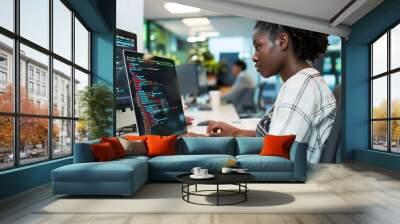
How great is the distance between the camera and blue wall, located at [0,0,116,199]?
15.5 feet

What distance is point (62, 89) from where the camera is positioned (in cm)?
640

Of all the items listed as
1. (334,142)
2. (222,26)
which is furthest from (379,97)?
(222,26)

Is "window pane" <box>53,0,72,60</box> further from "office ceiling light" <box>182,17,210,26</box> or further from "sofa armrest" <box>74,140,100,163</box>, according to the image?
"office ceiling light" <box>182,17,210,26</box>

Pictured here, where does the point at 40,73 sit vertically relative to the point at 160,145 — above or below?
above

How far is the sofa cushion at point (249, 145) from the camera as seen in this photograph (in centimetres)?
621

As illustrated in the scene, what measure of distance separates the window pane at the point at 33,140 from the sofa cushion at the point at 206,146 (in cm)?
190

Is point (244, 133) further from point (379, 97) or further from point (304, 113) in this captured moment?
point (379, 97)

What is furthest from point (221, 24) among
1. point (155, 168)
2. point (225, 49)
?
point (155, 168)

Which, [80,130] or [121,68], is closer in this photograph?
[80,130]

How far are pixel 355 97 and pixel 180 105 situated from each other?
13.6ft

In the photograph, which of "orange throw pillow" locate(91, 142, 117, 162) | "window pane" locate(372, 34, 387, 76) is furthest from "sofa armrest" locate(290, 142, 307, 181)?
"window pane" locate(372, 34, 387, 76)

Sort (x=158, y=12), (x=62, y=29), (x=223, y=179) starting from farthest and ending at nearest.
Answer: (x=158, y=12) → (x=62, y=29) → (x=223, y=179)

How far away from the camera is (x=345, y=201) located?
430cm

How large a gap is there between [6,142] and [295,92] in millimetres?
4641
